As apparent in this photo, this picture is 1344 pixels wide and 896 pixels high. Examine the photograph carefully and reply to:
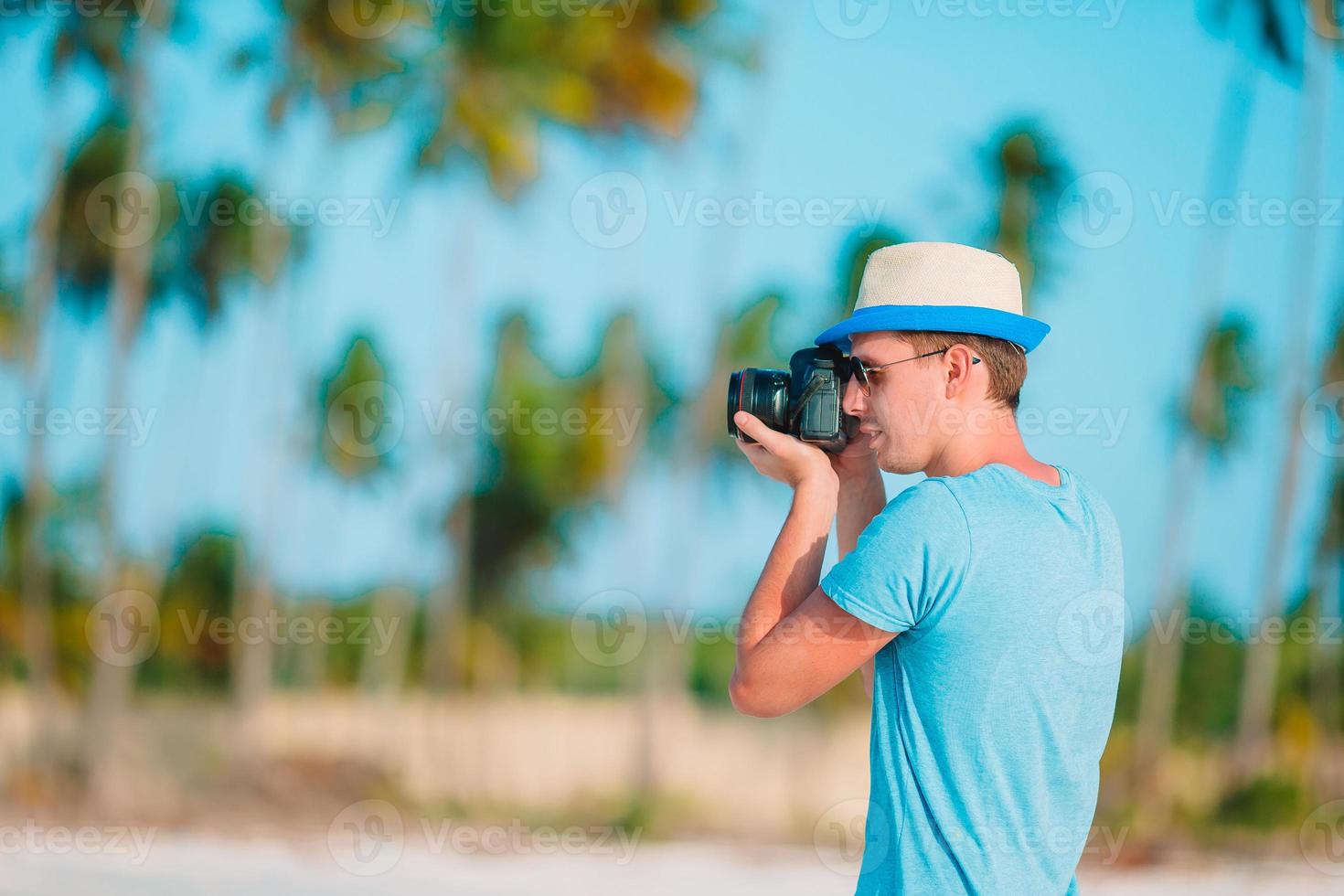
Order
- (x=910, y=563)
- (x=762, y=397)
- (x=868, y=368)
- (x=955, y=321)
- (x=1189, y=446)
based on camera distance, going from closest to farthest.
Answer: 1. (x=910, y=563)
2. (x=955, y=321)
3. (x=868, y=368)
4. (x=762, y=397)
5. (x=1189, y=446)

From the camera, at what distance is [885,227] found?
1262 centimetres

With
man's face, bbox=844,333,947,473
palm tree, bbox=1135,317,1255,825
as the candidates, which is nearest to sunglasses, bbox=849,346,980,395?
man's face, bbox=844,333,947,473

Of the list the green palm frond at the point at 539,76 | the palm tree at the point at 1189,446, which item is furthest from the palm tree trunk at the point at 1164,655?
the green palm frond at the point at 539,76

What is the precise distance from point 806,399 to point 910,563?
444mm

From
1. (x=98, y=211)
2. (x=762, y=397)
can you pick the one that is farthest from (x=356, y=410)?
(x=762, y=397)

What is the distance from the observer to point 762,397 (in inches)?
80.1

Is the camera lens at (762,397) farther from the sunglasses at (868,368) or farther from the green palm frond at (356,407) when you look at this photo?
the green palm frond at (356,407)

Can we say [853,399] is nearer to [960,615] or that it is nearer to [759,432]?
[759,432]

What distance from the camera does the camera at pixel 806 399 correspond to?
1.96m

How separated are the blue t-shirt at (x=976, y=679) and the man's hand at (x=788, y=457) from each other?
0.85 ft

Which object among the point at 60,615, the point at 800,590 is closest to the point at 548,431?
the point at 60,615

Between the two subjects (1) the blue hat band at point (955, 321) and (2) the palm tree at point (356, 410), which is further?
(2) the palm tree at point (356, 410)

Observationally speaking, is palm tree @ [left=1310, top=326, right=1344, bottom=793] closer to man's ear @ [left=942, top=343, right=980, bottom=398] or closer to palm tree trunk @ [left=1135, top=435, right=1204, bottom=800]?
palm tree trunk @ [left=1135, top=435, right=1204, bottom=800]

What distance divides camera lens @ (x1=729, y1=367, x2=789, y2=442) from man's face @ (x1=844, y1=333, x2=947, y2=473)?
176mm
